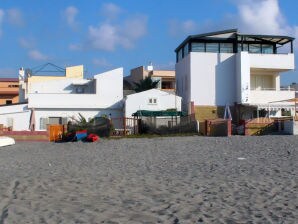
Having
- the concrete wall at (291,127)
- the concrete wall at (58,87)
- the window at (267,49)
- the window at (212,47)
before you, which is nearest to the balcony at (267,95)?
the window at (267,49)

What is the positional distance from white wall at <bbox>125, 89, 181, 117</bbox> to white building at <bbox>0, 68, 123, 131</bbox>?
2.32 m

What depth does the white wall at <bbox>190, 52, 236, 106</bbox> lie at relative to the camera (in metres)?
44.4

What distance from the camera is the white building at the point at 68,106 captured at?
142ft

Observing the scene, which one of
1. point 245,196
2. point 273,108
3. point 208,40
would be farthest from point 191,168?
point 208,40

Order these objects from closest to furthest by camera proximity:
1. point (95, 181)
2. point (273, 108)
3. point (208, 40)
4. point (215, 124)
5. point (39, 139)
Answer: point (95, 181)
point (39, 139)
point (215, 124)
point (273, 108)
point (208, 40)

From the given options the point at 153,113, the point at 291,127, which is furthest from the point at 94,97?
the point at 291,127

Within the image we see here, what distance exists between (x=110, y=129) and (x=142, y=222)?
1054 inches

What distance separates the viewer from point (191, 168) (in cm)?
1551

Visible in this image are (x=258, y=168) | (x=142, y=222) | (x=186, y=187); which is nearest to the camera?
(x=142, y=222)

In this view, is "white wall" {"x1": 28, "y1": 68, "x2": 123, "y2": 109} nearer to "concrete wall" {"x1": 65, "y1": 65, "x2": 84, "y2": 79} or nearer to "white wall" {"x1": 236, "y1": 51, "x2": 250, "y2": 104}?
"white wall" {"x1": 236, "y1": 51, "x2": 250, "y2": 104}

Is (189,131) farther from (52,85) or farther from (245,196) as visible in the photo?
(245,196)

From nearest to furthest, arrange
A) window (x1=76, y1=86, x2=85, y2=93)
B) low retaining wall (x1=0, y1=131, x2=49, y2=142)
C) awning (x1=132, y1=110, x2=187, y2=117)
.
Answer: low retaining wall (x1=0, y1=131, x2=49, y2=142), awning (x1=132, y1=110, x2=187, y2=117), window (x1=76, y1=86, x2=85, y2=93)

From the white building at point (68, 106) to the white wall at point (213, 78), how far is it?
7.14m

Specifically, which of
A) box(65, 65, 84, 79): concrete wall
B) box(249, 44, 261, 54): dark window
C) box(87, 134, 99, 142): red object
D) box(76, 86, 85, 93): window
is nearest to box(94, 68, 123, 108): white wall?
box(76, 86, 85, 93): window
